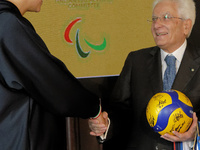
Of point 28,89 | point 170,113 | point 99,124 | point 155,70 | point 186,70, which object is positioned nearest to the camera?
point 28,89

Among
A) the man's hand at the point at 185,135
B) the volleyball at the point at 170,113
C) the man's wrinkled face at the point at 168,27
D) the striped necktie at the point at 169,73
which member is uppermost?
the man's wrinkled face at the point at 168,27

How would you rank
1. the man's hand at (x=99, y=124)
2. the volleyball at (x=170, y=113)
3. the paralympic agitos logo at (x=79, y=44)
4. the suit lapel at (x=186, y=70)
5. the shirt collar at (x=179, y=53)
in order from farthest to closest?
the paralympic agitos logo at (x=79, y=44) < the shirt collar at (x=179, y=53) < the suit lapel at (x=186, y=70) < the man's hand at (x=99, y=124) < the volleyball at (x=170, y=113)

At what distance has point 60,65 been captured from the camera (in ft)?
5.29

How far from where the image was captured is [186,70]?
7.47 ft

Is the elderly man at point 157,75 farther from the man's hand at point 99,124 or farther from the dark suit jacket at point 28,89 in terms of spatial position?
the dark suit jacket at point 28,89

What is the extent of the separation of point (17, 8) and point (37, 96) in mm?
468

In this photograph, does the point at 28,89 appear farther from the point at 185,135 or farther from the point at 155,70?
the point at 155,70

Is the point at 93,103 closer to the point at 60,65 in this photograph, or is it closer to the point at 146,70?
the point at 60,65

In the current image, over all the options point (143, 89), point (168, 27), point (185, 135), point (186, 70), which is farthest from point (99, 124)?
point (168, 27)

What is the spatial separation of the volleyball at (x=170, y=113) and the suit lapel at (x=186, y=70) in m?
0.36

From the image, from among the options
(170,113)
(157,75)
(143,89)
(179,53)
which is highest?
(179,53)

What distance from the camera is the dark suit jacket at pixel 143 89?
2250 millimetres

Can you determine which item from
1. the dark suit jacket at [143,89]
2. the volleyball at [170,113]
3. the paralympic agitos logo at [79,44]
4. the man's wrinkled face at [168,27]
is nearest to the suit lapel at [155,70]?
the dark suit jacket at [143,89]

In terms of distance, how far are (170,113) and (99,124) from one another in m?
0.54
